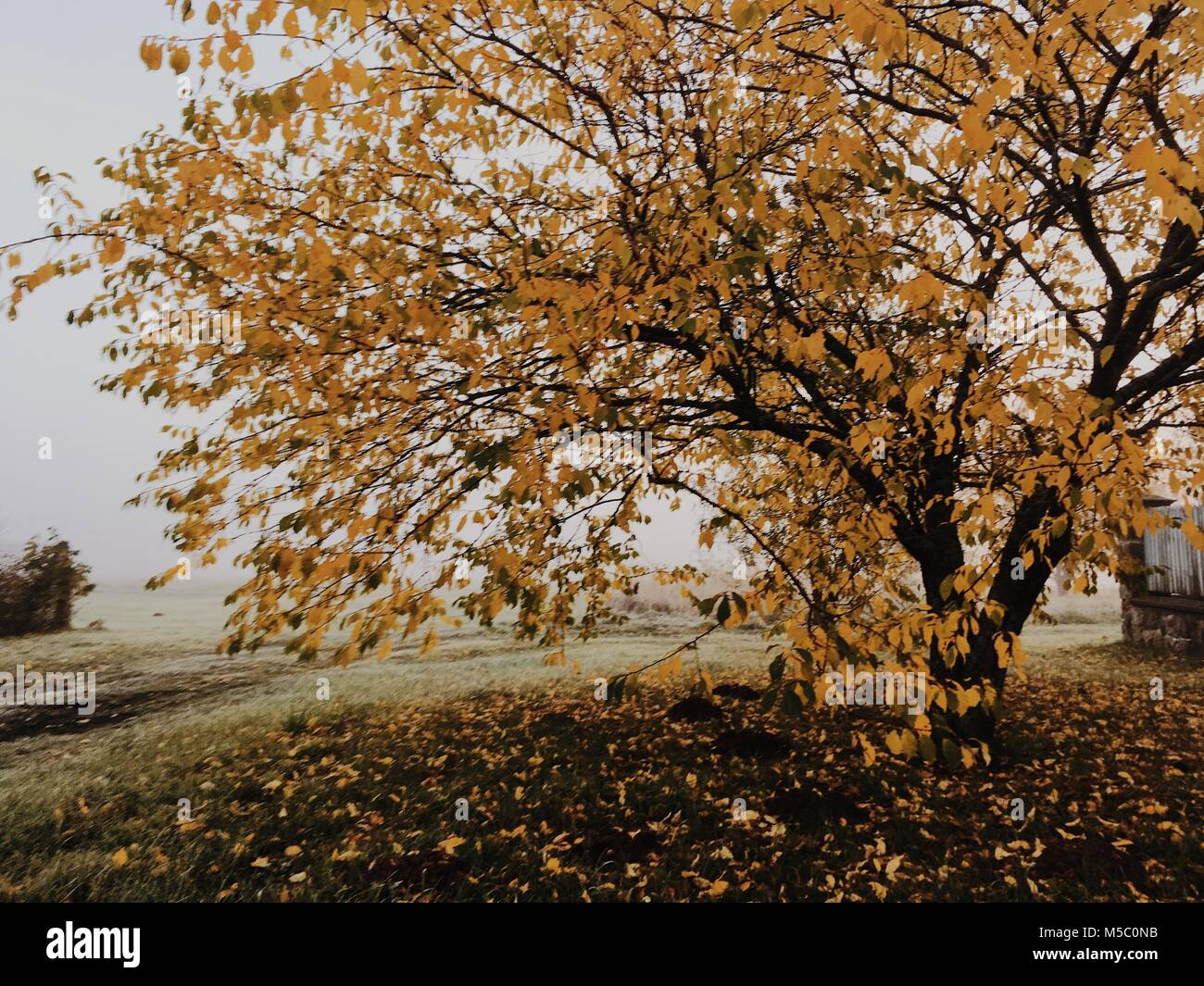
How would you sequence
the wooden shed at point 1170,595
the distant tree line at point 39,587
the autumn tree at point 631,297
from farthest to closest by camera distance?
the distant tree line at point 39,587 → the wooden shed at point 1170,595 → the autumn tree at point 631,297

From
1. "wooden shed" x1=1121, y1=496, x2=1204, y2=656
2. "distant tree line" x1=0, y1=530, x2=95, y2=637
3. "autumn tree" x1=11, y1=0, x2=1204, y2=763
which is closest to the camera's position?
"autumn tree" x1=11, y1=0, x2=1204, y2=763

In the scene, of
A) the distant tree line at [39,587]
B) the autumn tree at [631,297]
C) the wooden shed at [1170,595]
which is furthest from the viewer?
the distant tree line at [39,587]

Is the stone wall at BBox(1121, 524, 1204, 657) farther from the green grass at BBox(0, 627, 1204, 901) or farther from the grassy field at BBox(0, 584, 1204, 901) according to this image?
the green grass at BBox(0, 627, 1204, 901)

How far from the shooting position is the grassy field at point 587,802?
518cm

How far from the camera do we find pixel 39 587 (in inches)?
591

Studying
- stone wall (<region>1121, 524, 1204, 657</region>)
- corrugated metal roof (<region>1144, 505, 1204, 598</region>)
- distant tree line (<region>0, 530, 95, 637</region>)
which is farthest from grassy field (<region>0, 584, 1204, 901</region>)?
distant tree line (<region>0, 530, 95, 637</region>)

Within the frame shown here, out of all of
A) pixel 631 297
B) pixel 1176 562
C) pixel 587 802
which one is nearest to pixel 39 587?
pixel 587 802

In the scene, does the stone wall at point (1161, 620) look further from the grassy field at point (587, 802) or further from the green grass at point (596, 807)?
the green grass at point (596, 807)

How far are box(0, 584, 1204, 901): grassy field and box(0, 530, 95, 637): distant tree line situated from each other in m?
5.85

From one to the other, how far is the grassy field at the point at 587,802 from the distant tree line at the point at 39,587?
5.85 m

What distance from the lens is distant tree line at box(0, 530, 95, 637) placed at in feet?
48.1

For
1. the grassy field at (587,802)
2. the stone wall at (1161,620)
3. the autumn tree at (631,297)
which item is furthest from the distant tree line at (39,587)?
the stone wall at (1161,620)

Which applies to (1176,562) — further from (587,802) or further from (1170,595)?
(587,802)

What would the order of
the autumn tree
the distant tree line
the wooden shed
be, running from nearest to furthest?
1. the autumn tree
2. the wooden shed
3. the distant tree line
